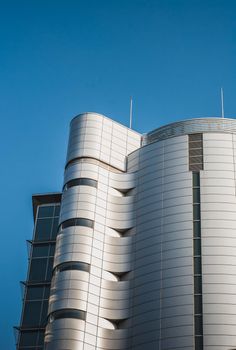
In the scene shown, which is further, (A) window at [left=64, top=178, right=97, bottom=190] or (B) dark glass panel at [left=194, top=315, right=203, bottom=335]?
(A) window at [left=64, top=178, right=97, bottom=190]

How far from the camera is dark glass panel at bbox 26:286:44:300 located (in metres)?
Answer: 83.2

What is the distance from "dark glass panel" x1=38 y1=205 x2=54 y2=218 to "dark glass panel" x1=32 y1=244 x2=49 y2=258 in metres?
5.14

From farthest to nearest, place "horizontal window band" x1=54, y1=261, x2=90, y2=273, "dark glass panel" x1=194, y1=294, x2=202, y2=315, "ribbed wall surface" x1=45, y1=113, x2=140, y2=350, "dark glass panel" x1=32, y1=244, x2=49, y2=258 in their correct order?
"dark glass panel" x1=32, y1=244, x2=49, y2=258 < "horizontal window band" x1=54, y1=261, x2=90, y2=273 < "ribbed wall surface" x1=45, y1=113, x2=140, y2=350 < "dark glass panel" x1=194, y1=294, x2=202, y2=315

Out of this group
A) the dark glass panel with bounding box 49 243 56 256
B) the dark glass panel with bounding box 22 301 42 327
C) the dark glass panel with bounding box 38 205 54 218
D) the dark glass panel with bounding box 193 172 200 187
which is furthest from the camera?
the dark glass panel with bounding box 38 205 54 218

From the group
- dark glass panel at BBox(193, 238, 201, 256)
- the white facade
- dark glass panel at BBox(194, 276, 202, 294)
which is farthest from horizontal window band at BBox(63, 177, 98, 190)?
dark glass panel at BBox(194, 276, 202, 294)

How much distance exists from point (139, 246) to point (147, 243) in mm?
1402

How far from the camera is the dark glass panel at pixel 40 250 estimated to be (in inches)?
3423

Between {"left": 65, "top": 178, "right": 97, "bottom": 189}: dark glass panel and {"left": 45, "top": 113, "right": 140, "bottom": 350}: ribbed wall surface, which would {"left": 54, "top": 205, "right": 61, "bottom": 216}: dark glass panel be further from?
{"left": 65, "top": 178, "right": 97, "bottom": 189}: dark glass panel

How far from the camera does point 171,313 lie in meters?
68.4

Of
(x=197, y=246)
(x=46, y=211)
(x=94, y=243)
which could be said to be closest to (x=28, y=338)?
(x=94, y=243)

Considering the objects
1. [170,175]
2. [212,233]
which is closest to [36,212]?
[170,175]

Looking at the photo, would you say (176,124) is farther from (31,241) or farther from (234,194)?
(31,241)

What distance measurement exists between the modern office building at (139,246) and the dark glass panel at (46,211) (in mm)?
1618

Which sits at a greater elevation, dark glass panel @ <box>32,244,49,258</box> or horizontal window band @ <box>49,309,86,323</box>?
dark glass panel @ <box>32,244,49,258</box>
